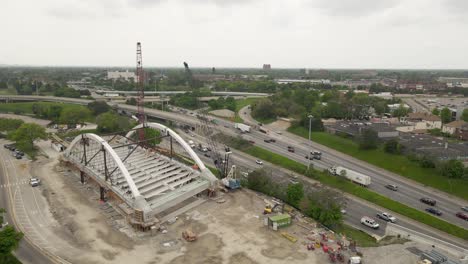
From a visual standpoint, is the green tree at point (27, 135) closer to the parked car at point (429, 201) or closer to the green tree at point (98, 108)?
the green tree at point (98, 108)

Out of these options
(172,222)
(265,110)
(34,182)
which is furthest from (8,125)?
(265,110)

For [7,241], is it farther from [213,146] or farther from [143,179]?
[213,146]

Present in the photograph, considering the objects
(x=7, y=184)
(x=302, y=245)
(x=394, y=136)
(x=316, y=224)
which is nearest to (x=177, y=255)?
(x=302, y=245)

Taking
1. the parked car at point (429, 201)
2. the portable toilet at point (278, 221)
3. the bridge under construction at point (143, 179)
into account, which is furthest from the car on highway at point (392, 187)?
the bridge under construction at point (143, 179)

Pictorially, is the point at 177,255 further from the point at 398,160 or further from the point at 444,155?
the point at 444,155

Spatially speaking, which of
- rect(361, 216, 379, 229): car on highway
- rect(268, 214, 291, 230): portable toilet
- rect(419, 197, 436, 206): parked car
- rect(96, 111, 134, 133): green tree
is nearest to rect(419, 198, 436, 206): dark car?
rect(419, 197, 436, 206): parked car
